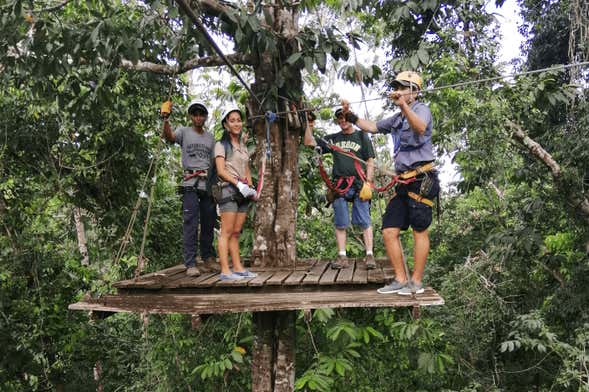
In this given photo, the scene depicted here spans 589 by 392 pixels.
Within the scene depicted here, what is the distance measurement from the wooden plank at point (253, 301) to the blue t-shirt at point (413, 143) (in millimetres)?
845

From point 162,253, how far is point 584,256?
5486 mm

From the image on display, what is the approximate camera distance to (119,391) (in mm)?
8695

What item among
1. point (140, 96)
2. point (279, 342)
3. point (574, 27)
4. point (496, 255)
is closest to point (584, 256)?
point (496, 255)

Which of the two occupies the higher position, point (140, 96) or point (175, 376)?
point (140, 96)

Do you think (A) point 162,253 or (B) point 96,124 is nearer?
(B) point 96,124

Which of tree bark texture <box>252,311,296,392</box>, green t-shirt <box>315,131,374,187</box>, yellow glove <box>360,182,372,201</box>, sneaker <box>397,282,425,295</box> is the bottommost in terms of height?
tree bark texture <box>252,311,296,392</box>

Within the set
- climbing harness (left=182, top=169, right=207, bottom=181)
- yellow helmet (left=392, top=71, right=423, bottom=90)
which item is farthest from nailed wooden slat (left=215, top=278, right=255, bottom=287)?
yellow helmet (left=392, top=71, right=423, bottom=90)

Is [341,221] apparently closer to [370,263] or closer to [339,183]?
[339,183]

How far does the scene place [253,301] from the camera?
3.49 metres

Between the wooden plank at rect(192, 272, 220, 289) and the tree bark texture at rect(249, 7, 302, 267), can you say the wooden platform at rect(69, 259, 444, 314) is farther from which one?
the tree bark texture at rect(249, 7, 302, 267)

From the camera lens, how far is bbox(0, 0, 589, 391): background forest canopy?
17.4ft

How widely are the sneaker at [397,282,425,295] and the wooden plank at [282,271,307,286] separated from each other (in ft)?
2.36

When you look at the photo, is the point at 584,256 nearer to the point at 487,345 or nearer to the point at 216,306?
the point at 487,345

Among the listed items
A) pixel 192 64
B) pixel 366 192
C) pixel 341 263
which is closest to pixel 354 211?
pixel 366 192
